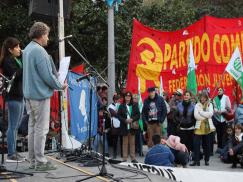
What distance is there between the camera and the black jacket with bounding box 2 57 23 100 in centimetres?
690

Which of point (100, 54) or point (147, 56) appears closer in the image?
point (147, 56)

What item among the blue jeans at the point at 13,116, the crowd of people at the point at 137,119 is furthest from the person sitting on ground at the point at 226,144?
the blue jeans at the point at 13,116

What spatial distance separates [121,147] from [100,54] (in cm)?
918

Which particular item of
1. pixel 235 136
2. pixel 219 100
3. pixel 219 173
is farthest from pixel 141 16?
pixel 219 173

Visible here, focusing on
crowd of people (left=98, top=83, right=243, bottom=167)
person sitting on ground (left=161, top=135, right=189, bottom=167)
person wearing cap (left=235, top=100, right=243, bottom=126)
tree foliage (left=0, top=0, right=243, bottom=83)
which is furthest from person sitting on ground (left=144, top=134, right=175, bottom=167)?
tree foliage (left=0, top=0, right=243, bottom=83)

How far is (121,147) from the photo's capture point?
12.7m

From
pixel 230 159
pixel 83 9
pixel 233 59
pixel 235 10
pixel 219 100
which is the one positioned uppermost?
pixel 235 10

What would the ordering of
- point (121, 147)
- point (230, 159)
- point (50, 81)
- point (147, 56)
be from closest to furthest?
1. point (50, 81)
2. point (230, 159)
3. point (121, 147)
4. point (147, 56)

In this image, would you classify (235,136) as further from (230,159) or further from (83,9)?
(83,9)

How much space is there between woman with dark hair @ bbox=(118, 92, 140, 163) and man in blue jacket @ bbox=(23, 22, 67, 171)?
575 centimetres

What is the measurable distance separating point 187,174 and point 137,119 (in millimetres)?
4701

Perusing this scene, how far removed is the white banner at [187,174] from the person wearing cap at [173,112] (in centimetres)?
505

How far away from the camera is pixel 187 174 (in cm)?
750

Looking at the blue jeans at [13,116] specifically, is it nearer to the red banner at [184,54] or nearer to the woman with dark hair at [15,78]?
the woman with dark hair at [15,78]
